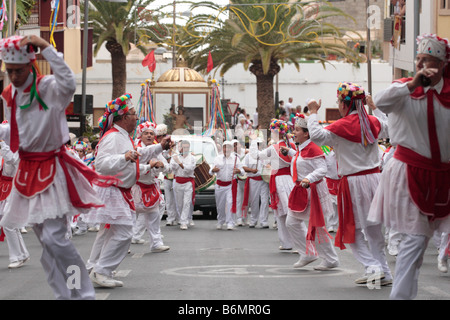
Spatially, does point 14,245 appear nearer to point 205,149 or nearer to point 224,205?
point 224,205

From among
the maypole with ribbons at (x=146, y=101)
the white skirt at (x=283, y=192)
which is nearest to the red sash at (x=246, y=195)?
the white skirt at (x=283, y=192)

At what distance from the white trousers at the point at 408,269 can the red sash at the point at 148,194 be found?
7.41 m

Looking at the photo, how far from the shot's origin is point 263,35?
35656 mm

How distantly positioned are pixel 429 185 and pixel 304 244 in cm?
522

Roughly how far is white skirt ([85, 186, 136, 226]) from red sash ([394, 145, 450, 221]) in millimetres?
3971

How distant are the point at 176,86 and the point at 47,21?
29.3 feet

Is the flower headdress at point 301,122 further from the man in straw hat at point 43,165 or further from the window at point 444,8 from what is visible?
the window at point 444,8

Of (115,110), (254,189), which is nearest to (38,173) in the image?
(115,110)

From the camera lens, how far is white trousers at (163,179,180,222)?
2211 centimetres

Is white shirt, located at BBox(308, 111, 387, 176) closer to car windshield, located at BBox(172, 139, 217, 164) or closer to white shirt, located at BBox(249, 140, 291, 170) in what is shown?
white shirt, located at BBox(249, 140, 291, 170)

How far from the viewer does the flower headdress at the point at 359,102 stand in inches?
421

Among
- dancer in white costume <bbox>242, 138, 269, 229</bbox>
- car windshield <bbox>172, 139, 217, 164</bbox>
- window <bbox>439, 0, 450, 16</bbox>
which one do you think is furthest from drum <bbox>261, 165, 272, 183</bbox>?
window <bbox>439, 0, 450, 16</bbox>

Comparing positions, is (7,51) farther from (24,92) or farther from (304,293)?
(304,293)
